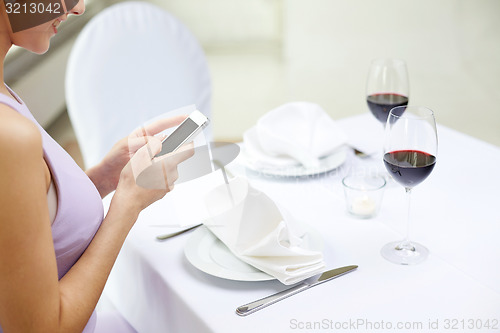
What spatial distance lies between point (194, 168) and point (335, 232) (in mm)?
298

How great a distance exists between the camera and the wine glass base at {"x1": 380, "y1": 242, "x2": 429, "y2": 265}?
93cm

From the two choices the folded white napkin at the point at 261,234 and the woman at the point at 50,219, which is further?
the folded white napkin at the point at 261,234

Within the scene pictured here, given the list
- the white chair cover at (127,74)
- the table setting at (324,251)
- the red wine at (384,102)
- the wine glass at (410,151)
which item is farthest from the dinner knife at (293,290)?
the white chair cover at (127,74)

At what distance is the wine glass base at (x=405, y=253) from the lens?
931 millimetres

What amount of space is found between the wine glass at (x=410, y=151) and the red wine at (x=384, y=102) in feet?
1.12

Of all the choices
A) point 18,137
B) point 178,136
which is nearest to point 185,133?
point 178,136

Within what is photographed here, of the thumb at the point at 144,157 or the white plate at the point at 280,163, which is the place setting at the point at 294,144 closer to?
the white plate at the point at 280,163

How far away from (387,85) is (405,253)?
492 millimetres

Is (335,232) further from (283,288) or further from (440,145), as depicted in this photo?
(440,145)

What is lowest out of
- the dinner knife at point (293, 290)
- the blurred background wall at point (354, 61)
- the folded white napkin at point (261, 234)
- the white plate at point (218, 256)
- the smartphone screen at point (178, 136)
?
the blurred background wall at point (354, 61)

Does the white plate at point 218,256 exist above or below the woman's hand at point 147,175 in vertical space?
below

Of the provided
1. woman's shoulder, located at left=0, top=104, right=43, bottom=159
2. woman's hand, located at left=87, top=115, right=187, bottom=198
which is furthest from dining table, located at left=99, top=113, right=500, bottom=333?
woman's shoulder, located at left=0, top=104, right=43, bottom=159

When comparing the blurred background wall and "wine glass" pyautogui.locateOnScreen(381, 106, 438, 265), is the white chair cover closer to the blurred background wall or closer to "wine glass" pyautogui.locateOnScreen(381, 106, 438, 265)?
"wine glass" pyautogui.locateOnScreen(381, 106, 438, 265)

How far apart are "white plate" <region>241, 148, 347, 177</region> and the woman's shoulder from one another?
60cm
